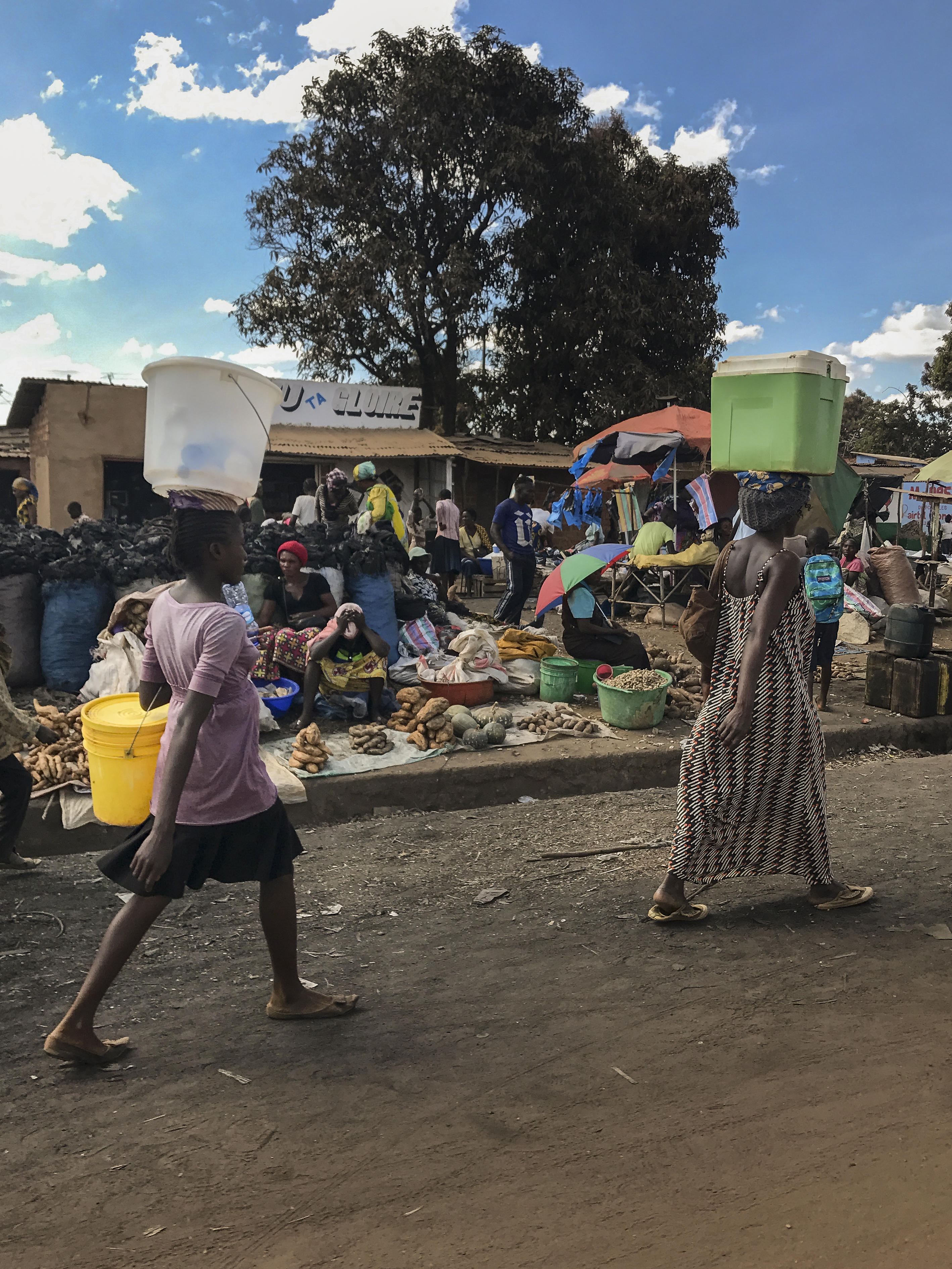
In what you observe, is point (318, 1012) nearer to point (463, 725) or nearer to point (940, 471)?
point (463, 725)

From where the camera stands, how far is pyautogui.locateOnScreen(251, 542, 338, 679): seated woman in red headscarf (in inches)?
252

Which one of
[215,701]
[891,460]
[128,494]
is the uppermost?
[891,460]

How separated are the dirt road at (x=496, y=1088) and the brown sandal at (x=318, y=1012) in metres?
0.03

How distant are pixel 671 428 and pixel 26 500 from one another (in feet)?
26.9

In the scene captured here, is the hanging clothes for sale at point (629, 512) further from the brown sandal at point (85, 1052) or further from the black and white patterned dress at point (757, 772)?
the brown sandal at point (85, 1052)

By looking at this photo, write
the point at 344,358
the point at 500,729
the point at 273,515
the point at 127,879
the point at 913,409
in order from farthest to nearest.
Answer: the point at 913,409, the point at 344,358, the point at 273,515, the point at 500,729, the point at 127,879

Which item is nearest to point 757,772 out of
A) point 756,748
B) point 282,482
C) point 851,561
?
point 756,748

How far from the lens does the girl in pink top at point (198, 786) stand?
2.35 m

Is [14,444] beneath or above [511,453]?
beneath

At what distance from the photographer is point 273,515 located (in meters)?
19.4

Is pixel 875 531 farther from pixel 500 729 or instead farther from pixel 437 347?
pixel 500 729

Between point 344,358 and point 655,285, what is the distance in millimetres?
8274

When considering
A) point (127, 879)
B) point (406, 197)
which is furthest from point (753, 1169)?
→ point (406, 197)

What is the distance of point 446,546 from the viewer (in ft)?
40.1
